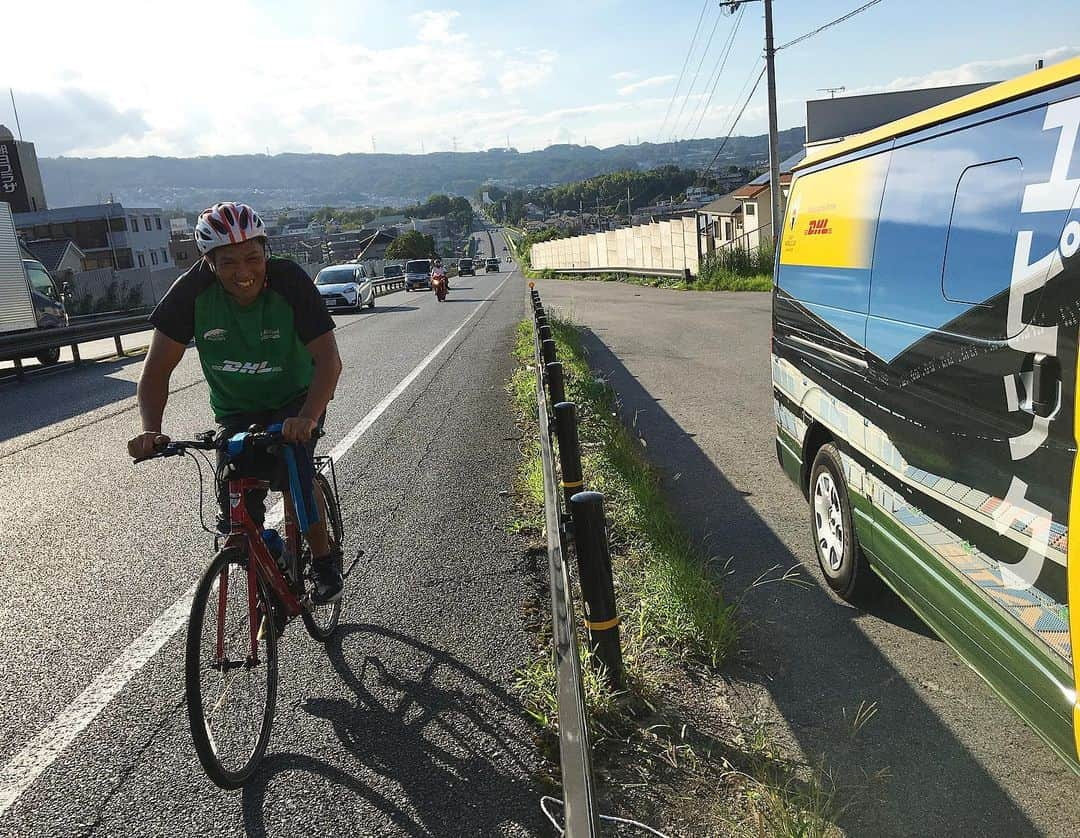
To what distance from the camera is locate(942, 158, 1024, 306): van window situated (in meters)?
2.85

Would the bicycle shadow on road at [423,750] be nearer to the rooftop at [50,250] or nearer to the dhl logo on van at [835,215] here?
the dhl logo on van at [835,215]

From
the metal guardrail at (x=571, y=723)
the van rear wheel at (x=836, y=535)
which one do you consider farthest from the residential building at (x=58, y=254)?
the metal guardrail at (x=571, y=723)

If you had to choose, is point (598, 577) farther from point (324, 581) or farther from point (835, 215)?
point (835, 215)

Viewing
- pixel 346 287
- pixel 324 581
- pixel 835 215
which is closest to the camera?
pixel 324 581

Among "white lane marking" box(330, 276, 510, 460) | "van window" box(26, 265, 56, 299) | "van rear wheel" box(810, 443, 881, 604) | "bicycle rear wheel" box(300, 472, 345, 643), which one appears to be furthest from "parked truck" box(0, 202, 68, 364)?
"van rear wheel" box(810, 443, 881, 604)

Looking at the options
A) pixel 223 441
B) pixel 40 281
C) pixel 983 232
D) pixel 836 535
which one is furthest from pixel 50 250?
pixel 983 232

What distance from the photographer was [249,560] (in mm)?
3562

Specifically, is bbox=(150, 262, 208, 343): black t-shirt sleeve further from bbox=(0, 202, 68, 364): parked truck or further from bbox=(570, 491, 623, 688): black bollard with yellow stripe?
bbox=(0, 202, 68, 364): parked truck

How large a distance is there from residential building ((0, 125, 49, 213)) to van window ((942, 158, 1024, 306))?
258ft

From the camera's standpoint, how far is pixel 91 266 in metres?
84.2

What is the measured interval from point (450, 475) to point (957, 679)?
4658 mm

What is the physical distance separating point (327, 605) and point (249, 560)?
107 cm

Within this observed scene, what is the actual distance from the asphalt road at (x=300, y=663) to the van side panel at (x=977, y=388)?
169 centimetres

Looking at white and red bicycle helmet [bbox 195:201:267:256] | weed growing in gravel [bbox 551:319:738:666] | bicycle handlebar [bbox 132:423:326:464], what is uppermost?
white and red bicycle helmet [bbox 195:201:267:256]
